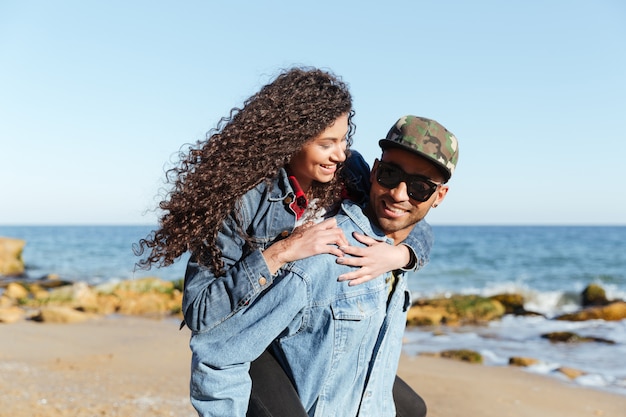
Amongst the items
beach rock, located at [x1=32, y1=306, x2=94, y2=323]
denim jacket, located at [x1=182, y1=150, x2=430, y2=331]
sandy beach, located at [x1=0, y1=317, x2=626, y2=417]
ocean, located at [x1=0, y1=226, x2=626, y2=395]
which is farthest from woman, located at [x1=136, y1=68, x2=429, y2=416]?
beach rock, located at [x1=32, y1=306, x2=94, y2=323]

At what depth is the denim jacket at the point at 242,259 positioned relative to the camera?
294 cm

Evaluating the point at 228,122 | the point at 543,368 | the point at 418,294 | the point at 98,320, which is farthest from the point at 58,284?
the point at 228,122

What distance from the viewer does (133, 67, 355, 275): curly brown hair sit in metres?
3.11

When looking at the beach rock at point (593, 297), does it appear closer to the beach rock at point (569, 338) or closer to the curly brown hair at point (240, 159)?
the beach rock at point (569, 338)

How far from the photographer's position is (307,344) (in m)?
3.01

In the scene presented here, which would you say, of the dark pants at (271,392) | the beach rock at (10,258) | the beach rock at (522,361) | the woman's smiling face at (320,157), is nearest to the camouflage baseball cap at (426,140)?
the woman's smiling face at (320,157)

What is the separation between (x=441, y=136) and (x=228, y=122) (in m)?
1.20

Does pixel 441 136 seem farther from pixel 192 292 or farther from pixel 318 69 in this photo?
pixel 192 292

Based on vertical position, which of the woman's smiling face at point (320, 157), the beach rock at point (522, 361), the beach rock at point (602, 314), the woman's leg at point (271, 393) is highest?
the woman's smiling face at point (320, 157)

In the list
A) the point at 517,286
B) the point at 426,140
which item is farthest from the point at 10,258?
the point at 426,140

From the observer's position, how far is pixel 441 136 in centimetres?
310

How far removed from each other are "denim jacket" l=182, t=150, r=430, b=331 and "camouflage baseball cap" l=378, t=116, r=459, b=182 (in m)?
0.53

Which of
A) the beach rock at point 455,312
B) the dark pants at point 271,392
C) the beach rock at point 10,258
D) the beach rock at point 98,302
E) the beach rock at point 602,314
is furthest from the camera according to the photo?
the beach rock at point 10,258

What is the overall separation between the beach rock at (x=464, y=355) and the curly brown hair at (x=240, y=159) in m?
7.40
